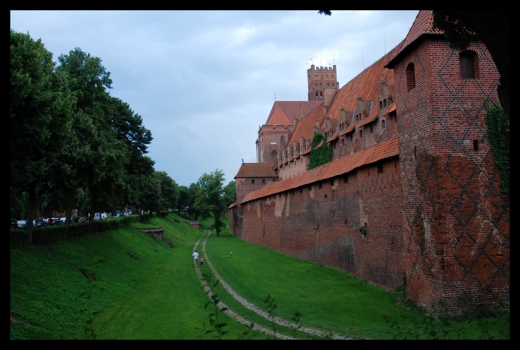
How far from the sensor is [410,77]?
14.8 metres

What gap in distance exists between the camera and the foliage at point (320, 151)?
37406mm

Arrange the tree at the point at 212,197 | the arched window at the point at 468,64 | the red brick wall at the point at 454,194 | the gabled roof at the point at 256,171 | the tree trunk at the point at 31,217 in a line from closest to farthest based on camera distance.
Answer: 1. the red brick wall at the point at 454,194
2. the arched window at the point at 468,64
3. the tree trunk at the point at 31,217
4. the gabled roof at the point at 256,171
5. the tree at the point at 212,197

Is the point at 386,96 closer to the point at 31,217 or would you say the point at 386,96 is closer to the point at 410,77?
the point at 410,77

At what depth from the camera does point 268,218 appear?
3950 centimetres

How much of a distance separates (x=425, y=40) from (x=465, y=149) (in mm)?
3429

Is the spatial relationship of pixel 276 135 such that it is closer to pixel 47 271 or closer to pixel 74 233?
pixel 74 233

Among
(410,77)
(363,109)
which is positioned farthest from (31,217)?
(363,109)

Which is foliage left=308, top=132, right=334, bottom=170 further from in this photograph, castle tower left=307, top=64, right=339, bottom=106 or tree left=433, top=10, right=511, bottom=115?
castle tower left=307, top=64, right=339, bottom=106

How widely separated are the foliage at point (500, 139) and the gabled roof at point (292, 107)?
6467cm

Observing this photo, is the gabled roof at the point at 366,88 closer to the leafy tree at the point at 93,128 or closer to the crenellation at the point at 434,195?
the crenellation at the point at 434,195

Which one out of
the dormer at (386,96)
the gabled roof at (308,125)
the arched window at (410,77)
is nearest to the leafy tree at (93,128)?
the arched window at (410,77)

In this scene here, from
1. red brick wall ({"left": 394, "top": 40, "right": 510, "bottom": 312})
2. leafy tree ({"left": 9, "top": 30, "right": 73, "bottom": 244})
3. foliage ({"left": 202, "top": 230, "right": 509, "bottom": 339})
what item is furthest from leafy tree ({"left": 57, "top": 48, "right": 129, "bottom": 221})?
red brick wall ({"left": 394, "top": 40, "right": 510, "bottom": 312})

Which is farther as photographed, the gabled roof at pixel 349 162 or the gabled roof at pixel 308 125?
the gabled roof at pixel 308 125
